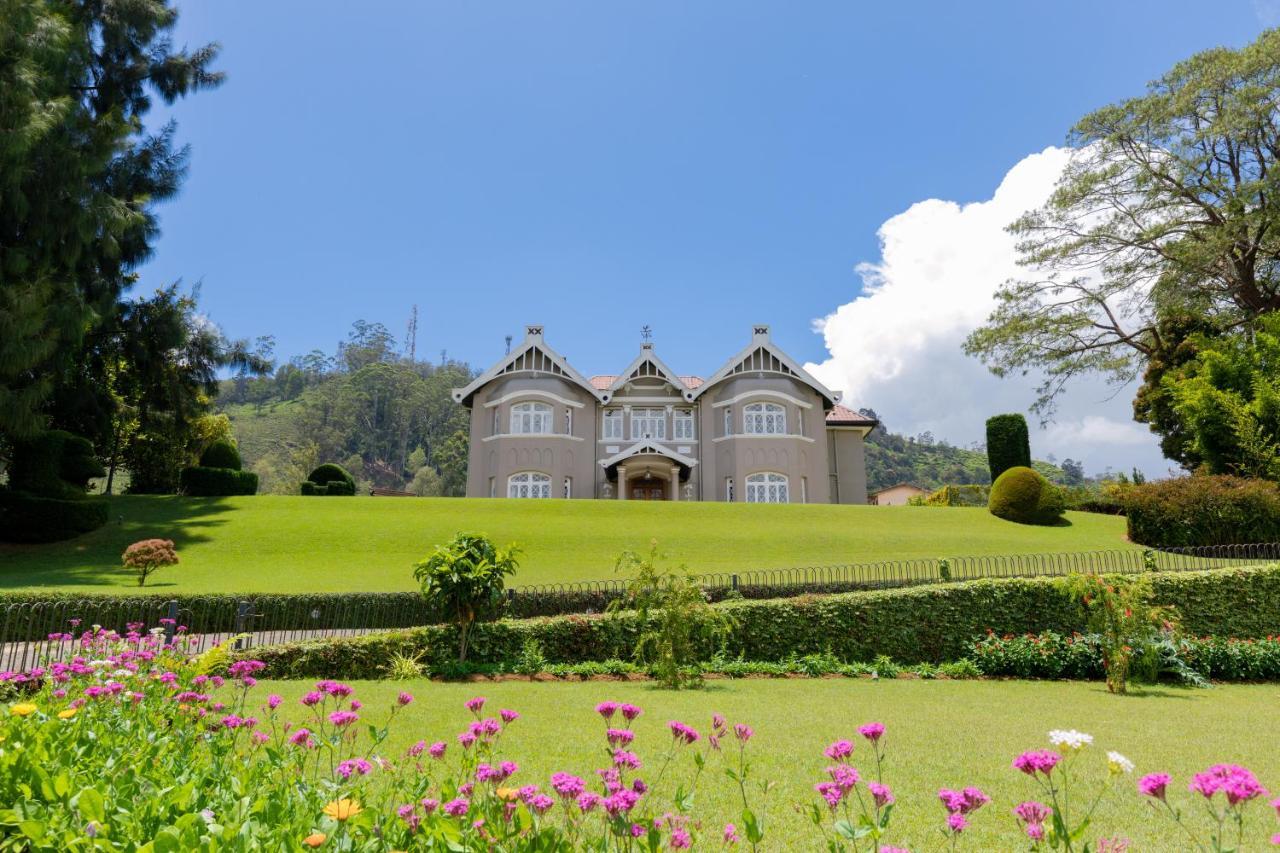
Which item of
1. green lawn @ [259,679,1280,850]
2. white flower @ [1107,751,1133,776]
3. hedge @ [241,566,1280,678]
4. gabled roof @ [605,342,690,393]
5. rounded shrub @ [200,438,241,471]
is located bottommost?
green lawn @ [259,679,1280,850]

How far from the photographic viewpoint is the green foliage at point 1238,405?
23391 mm

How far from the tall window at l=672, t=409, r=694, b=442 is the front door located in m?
2.69

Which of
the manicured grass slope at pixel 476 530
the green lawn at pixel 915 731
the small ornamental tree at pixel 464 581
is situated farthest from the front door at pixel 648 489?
the green lawn at pixel 915 731

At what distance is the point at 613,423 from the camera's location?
37438 millimetres

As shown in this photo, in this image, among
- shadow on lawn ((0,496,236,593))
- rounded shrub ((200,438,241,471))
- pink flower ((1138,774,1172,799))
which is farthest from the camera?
rounded shrub ((200,438,241,471))

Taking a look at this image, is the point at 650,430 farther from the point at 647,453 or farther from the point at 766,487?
the point at 766,487

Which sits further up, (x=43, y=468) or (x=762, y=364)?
(x=762, y=364)

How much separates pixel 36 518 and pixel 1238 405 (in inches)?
1568

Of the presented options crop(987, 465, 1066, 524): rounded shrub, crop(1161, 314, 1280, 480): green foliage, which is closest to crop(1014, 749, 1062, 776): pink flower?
crop(1161, 314, 1280, 480): green foliage

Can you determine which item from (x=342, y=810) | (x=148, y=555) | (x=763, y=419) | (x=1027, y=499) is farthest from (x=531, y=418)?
(x=342, y=810)

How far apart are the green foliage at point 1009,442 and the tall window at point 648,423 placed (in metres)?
16.0

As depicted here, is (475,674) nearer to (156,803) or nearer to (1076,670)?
(156,803)

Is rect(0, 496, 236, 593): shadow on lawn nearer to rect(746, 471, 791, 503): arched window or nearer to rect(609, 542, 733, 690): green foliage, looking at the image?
rect(609, 542, 733, 690): green foliage

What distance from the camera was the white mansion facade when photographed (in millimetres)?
35188
